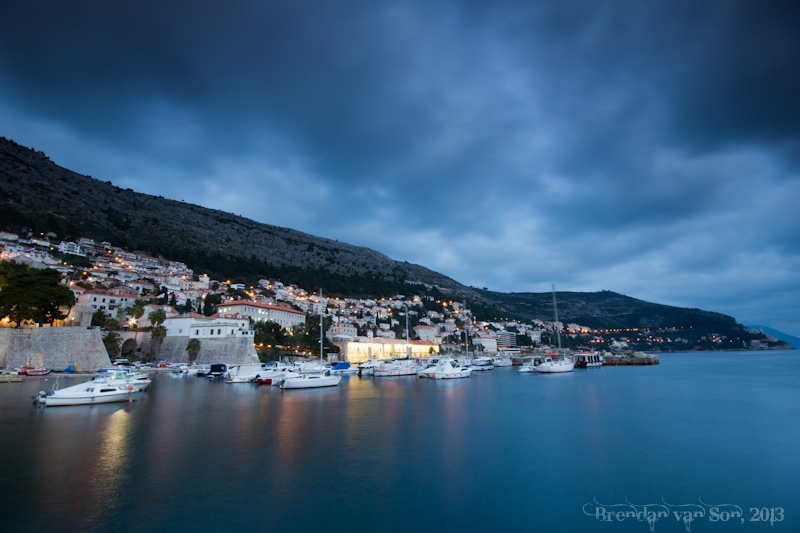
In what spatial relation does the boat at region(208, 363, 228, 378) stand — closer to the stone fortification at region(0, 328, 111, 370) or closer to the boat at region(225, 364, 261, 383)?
the boat at region(225, 364, 261, 383)

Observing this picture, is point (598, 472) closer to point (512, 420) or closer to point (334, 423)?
point (512, 420)

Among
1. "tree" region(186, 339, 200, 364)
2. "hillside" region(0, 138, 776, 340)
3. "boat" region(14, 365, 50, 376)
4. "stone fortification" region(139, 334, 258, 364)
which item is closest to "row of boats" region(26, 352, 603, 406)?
"stone fortification" region(139, 334, 258, 364)

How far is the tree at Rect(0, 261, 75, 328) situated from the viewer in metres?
32.0

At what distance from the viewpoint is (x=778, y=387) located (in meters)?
26.3

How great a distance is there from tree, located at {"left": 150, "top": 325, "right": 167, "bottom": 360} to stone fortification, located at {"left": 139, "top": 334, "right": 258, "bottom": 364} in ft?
1.13

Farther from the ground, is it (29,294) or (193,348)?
(29,294)

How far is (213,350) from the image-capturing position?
135 ft

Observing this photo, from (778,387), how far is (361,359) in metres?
44.0

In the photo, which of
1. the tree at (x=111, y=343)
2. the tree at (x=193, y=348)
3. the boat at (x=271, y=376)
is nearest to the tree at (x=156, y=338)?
the tree at (x=193, y=348)

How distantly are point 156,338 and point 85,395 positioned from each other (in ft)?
84.6

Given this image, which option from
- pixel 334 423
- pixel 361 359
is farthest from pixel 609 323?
pixel 334 423

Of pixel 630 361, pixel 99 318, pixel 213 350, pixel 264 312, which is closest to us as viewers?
pixel 213 350

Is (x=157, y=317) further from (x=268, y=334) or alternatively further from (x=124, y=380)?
(x=124, y=380)

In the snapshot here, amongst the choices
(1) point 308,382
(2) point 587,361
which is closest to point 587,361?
(2) point 587,361
